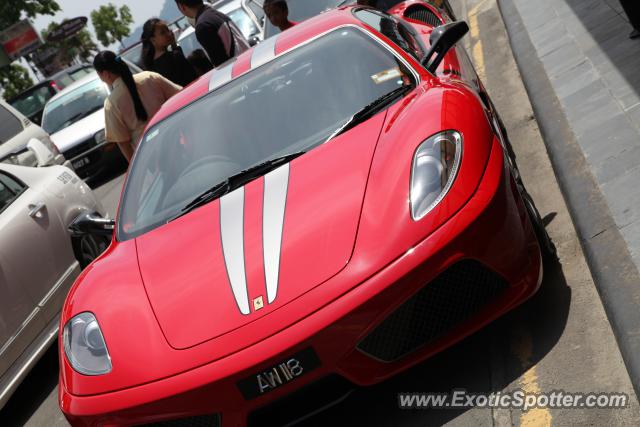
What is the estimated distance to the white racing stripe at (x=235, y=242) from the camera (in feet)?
12.2

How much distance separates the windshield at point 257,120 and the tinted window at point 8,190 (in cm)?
152

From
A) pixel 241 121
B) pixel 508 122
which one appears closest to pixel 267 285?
pixel 241 121

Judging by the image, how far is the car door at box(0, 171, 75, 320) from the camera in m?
5.95

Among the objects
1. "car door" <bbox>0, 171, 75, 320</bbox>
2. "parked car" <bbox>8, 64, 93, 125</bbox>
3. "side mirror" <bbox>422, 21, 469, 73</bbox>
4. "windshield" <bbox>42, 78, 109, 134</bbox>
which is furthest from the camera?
"parked car" <bbox>8, 64, 93, 125</bbox>

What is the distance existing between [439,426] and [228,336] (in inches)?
34.2

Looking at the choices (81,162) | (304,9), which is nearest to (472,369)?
(304,9)

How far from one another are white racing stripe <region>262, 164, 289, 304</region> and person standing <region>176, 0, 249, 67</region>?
385cm

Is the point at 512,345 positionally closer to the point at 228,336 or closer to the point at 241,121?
the point at 228,336

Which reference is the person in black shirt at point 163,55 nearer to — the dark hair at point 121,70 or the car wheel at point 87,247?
the dark hair at point 121,70

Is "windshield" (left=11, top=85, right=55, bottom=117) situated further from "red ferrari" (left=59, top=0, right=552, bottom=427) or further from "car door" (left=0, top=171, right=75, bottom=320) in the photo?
"red ferrari" (left=59, top=0, right=552, bottom=427)

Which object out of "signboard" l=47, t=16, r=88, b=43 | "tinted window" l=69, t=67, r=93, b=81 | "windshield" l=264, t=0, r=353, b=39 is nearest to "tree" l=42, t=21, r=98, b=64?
"signboard" l=47, t=16, r=88, b=43

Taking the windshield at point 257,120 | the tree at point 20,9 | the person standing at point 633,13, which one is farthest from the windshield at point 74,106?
the tree at point 20,9

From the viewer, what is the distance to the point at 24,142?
8.70m

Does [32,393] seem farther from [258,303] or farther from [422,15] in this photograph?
[422,15]
